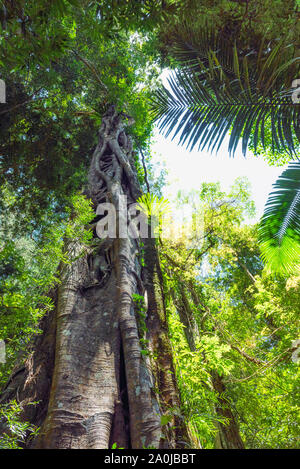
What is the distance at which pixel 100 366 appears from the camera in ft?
6.97

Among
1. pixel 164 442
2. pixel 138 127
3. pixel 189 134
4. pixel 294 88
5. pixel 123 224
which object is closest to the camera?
pixel 164 442

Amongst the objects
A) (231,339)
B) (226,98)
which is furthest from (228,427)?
(226,98)

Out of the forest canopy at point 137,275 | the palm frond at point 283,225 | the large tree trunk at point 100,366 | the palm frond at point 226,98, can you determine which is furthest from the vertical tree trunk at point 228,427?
the palm frond at point 226,98

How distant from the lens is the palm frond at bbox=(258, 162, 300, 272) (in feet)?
8.04

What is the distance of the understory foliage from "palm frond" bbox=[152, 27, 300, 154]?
1.95 metres

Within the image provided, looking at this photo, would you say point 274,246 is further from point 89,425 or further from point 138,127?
point 138,127

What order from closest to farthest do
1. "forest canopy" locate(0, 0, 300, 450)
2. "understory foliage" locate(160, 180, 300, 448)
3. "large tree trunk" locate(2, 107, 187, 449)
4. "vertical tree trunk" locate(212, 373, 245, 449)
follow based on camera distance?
"large tree trunk" locate(2, 107, 187, 449) → "forest canopy" locate(0, 0, 300, 450) → "understory foliage" locate(160, 180, 300, 448) → "vertical tree trunk" locate(212, 373, 245, 449)

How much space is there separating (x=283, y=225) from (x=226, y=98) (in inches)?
50.0

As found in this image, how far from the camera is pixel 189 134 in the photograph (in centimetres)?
287

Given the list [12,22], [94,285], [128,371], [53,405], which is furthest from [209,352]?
[12,22]

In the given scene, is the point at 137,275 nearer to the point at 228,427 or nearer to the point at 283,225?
the point at 283,225

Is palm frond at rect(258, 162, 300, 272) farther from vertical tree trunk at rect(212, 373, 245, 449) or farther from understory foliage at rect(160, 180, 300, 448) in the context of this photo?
vertical tree trunk at rect(212, 373, 245, 449)

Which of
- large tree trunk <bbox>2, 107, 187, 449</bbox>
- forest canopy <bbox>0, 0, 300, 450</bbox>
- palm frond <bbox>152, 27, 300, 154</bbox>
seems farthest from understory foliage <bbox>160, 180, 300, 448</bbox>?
palm frond <bbox>152, 27, 300, 154</bbox>
